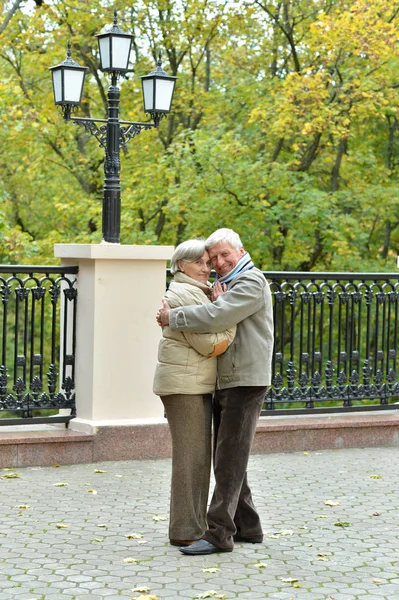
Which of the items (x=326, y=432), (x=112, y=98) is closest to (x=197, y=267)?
(x=326, y=432)

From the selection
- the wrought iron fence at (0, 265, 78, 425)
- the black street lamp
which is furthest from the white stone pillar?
the black street lamp

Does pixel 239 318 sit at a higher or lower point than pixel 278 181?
lower

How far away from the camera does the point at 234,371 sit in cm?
593

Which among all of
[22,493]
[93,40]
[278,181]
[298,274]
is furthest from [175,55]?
[22,493]

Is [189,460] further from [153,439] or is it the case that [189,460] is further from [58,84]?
[58,84]

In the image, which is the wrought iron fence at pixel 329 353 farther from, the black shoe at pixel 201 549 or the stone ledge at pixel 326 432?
the black shoe at pixel 201 549

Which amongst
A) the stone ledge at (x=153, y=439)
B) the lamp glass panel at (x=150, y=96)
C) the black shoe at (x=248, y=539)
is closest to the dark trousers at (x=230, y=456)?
the black shoe at (x=248, y=539)

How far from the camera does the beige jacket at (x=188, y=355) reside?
5.90 meters

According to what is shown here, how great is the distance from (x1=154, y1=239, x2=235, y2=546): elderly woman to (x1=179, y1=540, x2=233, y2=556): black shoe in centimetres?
14

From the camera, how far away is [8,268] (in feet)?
28.8

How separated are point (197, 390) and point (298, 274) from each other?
3.97 metres

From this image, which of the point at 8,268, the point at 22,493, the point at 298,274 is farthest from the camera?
the point at 298,274

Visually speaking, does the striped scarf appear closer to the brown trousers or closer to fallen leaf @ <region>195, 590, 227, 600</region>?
the brown trousers

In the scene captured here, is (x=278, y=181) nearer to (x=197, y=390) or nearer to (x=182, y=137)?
(x=182, y=137)
